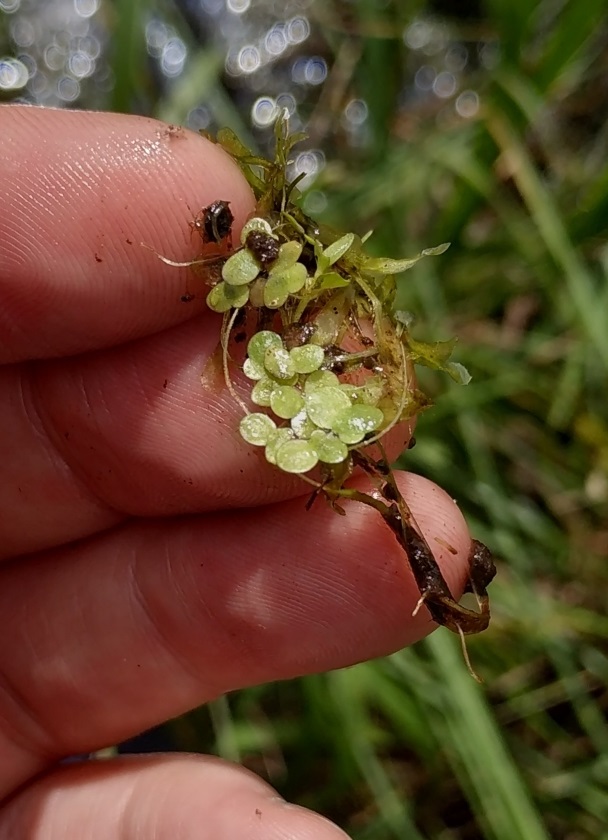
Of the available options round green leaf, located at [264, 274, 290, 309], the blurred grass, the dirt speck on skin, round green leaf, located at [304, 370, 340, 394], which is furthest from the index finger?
the blurred grass

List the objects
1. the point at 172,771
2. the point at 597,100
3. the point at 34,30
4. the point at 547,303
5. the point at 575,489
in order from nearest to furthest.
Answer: the point at 172,771 → the point at 575,489 → the point at 547,303 → the point at 597,100 → the point at 34,30

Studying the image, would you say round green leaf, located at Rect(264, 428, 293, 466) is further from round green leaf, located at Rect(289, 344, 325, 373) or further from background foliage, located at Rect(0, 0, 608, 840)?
background foliage, located at Rect(0, 0, 608, 840)

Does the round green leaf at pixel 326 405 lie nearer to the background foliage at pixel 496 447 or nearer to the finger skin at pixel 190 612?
the finger skin at pixel 190 612

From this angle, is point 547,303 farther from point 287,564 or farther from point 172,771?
point 172,771

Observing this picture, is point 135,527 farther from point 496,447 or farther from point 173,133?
point 496,447

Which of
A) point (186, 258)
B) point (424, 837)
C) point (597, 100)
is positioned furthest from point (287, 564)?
point (597, 100)

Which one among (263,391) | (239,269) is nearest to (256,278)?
(239,269)

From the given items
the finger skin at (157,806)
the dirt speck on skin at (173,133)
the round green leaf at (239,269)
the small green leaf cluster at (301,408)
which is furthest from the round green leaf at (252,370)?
the finger skin at (157,806)
